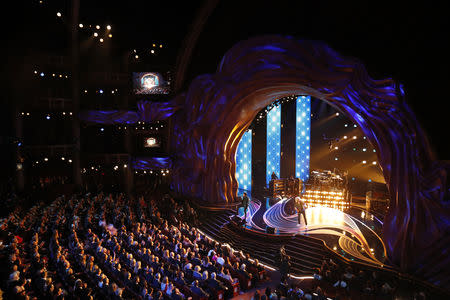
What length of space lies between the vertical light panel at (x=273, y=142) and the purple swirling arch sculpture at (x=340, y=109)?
5.72 m

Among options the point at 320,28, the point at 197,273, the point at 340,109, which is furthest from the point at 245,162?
the point at 197,273

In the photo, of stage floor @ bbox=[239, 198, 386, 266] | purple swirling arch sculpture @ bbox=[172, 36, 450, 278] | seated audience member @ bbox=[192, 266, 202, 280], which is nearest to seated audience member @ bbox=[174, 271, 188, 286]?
seated audience member @ bbox=[192, 266, 202, 280]

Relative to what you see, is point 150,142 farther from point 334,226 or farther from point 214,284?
point 214,284

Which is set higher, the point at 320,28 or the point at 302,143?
the point at 320,28

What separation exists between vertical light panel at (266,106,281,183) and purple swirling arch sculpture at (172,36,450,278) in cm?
572

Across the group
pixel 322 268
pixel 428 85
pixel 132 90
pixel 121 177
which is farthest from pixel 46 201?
pixel 428 85

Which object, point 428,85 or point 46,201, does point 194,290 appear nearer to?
point 428,85

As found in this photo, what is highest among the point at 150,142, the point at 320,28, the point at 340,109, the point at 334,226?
the point at 320,28

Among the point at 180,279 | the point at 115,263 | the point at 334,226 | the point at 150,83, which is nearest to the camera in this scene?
the point at 180,279

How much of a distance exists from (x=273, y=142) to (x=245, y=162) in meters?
3.36

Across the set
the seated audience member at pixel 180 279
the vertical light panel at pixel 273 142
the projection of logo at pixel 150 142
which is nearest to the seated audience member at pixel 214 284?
the seated audience member at pixel 180 279

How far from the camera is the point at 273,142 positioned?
86.5ft

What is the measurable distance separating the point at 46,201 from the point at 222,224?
15285 mm

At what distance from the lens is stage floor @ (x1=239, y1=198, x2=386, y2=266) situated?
12.6m
